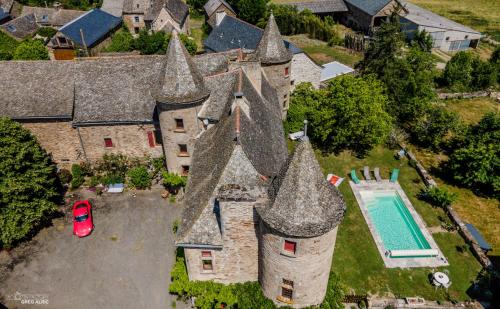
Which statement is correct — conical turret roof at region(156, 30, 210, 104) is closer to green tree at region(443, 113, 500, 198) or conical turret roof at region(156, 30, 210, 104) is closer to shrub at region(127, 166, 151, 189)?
shrub at region(127, 166, 151, 189)

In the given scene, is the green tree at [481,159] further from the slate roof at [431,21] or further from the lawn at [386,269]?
the slate roof at [431,21]

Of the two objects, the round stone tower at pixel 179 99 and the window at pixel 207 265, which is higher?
the round stone tower at pixel 179 99

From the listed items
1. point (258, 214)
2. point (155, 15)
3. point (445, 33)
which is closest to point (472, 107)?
point (445, 33)

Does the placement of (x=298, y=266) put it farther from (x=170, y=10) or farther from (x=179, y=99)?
(x=170, y=10)

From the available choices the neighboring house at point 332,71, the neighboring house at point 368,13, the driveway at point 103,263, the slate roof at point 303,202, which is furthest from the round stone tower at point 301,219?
the neighboring house at point 368,13

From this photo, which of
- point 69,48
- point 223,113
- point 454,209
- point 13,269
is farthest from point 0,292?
point 69,48

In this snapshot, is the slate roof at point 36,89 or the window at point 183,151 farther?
the slate roof at point 36,89
